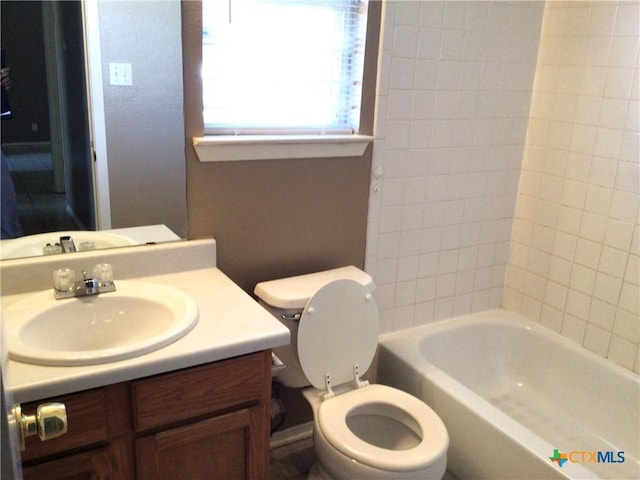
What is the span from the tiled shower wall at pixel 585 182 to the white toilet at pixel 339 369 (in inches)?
→ 34.7

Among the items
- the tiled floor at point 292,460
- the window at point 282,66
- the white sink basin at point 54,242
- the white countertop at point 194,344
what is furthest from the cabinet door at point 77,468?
the window at point 282,66

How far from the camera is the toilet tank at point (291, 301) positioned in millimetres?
1833

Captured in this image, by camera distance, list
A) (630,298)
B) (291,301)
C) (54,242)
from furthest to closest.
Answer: (630,298) → (291,301) → (54,242)

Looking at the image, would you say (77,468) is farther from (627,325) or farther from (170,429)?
(627,325)

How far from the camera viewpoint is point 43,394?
1.17m

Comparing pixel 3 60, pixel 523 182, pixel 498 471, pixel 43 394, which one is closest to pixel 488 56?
pixel 523 182

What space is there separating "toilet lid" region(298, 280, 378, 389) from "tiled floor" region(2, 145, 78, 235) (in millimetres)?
782

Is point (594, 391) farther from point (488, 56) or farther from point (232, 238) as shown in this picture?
point (232, 238)

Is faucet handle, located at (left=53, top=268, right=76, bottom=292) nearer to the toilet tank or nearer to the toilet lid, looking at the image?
the toilet tank

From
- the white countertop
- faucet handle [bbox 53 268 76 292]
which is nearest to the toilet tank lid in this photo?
the white countertop

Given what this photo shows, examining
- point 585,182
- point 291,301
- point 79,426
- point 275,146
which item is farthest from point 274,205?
point 585,182

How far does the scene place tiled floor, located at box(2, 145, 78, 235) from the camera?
1.52m

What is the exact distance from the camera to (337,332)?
1914 millimetres

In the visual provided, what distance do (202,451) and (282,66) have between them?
120cm
